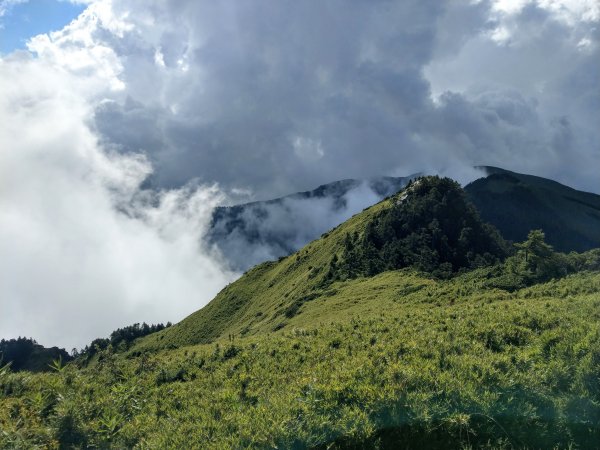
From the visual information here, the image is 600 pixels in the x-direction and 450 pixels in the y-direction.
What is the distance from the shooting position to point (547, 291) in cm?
3216

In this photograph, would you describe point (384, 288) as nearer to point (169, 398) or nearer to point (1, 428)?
point (169, 398)

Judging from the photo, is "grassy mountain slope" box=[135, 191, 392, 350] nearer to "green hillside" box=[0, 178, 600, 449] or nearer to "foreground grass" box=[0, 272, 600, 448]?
"green hillside" box=[0, 178, 600, 449]

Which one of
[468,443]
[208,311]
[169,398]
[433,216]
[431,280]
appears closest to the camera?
[468,443]

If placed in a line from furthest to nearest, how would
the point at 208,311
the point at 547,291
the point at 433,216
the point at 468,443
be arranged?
the point at 208,311, the point at 433,216, the point at 547,291, the point at 468,443

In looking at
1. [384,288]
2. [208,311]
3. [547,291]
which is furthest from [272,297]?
[547,291]

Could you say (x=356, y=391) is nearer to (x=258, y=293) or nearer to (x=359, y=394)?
(x=359, y=394)

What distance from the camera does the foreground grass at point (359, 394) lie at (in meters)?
10.5

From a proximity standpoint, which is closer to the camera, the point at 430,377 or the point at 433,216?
the point at 430,377

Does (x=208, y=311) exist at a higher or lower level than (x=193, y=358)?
higher

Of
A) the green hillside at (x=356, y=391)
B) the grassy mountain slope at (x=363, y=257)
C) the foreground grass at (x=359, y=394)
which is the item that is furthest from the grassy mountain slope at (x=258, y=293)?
the foreground grass at (x=359, y=394)

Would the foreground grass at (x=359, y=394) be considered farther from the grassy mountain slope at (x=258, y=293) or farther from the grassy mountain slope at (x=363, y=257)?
the grassy mountain slope at (x=258, y=293)

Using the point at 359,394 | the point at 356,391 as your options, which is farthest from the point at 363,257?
the point at 359,394

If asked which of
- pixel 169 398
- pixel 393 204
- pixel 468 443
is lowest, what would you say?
pixel 468 443

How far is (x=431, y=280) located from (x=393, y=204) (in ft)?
173
